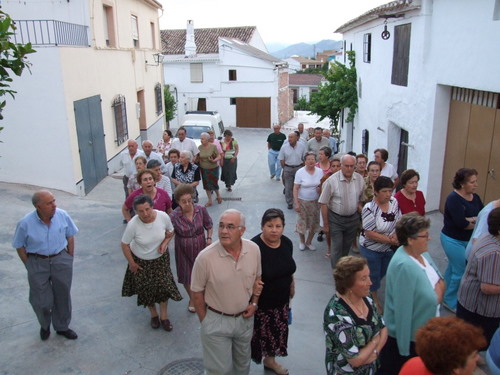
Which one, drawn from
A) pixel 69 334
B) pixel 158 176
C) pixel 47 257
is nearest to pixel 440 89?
pixel 158 176

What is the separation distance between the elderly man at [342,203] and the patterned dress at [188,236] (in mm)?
1612

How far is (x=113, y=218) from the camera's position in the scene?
8719 mm

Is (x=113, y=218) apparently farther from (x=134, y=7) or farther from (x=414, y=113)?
(x=134, y=7)

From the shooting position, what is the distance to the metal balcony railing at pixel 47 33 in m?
9.54

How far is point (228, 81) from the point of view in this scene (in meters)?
32.5

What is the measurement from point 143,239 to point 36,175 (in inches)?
256

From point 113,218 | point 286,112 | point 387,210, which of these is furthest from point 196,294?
point 286,112

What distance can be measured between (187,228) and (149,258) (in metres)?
0.50

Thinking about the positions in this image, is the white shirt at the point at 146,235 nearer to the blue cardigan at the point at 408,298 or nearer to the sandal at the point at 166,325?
the sandal at the point at 166,325

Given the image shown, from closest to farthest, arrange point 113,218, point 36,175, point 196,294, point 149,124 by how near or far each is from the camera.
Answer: point 196,294, point 113,218, point 36,175, point 149,124

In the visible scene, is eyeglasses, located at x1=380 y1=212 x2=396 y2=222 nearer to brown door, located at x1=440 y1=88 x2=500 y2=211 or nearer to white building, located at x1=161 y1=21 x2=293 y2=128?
brown door, located at x1=440 y1=88 x2=500 y2=211

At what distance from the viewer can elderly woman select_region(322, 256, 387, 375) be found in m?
2.95

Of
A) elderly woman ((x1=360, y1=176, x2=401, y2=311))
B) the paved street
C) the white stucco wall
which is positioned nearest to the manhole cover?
the paved street

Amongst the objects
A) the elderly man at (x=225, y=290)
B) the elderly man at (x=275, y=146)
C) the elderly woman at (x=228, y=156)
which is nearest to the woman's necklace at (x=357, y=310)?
the elderly man at (x=225, y=290)
